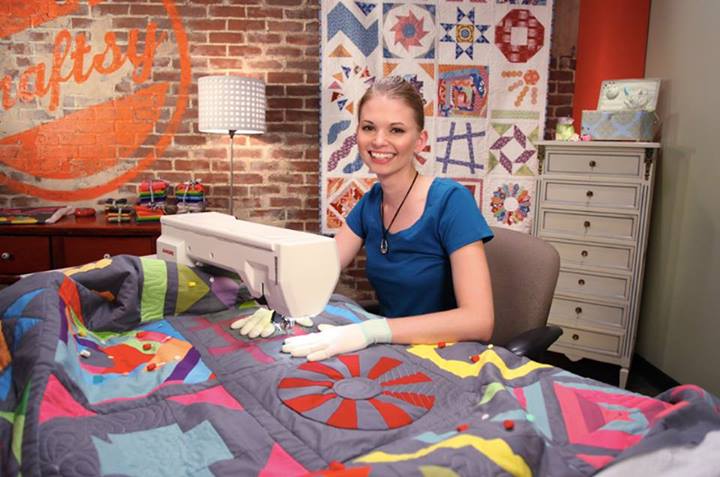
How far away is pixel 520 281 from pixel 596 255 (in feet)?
4.79

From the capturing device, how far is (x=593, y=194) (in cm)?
290

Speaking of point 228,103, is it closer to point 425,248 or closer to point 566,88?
point 425,248

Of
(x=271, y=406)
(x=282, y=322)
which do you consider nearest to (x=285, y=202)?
(x=282, y=322)

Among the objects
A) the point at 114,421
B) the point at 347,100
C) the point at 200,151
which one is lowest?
the point at 114,421

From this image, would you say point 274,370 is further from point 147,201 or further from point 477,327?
point 147,201

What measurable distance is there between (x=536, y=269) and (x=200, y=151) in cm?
253

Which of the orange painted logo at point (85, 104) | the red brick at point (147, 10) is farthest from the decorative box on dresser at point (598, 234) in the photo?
the red brick at point (147, 10)

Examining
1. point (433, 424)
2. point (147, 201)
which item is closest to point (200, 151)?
point (147, 201)

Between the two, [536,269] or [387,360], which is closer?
[387,360]

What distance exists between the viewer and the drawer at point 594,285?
2.89 meters

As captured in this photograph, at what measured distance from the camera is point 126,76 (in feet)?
11.3

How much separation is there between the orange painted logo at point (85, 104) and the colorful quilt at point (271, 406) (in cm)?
249

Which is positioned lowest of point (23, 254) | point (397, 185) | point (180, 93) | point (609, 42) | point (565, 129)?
point (23, 254)

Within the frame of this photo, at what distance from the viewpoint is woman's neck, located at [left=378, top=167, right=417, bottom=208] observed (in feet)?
5.42
